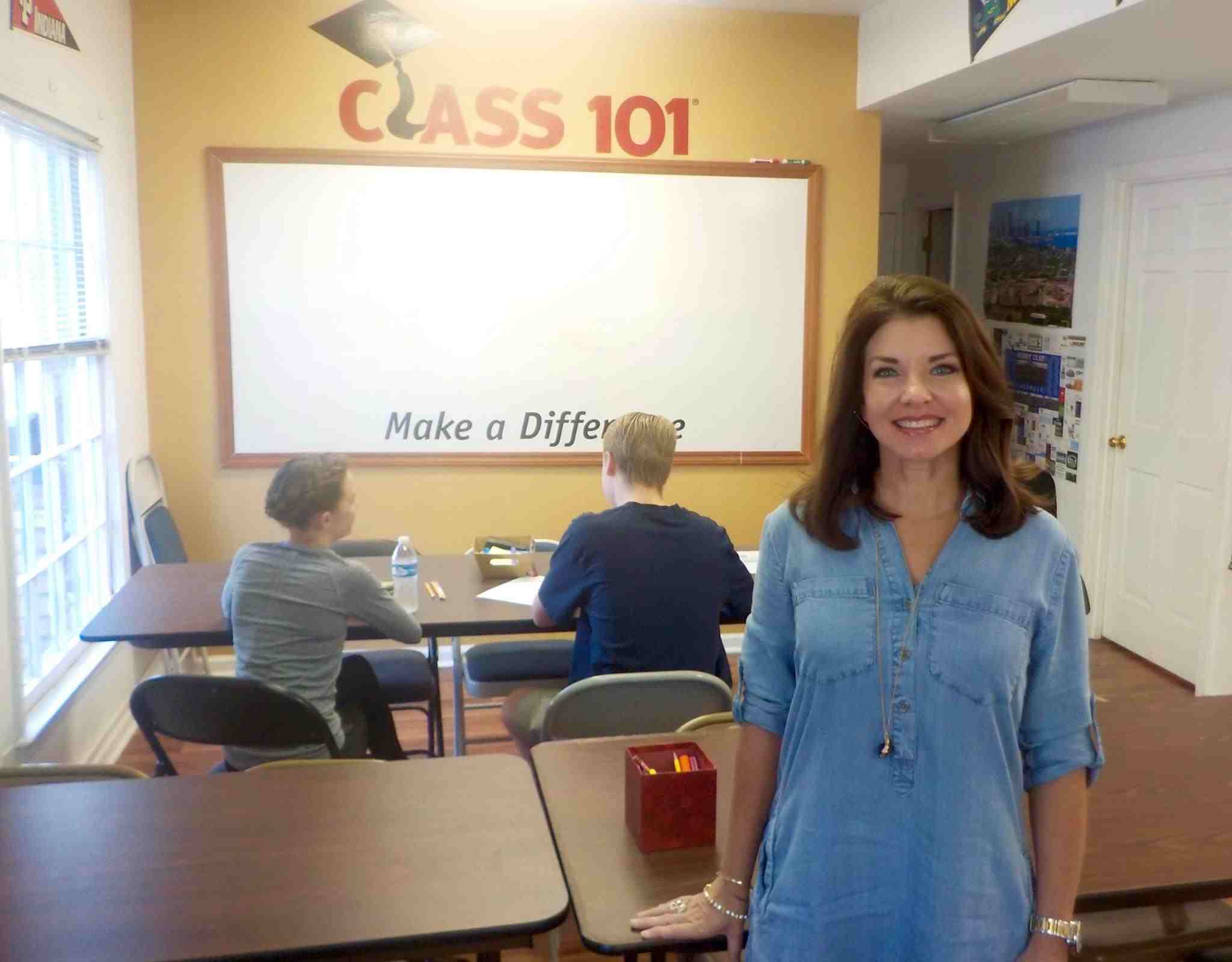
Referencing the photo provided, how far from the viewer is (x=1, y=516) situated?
2.79 meters

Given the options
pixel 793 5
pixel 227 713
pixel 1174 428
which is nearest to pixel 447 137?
pixel 793 5

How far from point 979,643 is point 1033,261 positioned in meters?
4.85

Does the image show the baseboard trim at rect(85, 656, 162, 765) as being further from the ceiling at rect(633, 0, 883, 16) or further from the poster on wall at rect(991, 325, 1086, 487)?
the poster on wall at rect(991, 325, 1086, 487)

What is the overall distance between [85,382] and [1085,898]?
11.1ft

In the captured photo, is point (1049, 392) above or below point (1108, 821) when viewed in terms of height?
above

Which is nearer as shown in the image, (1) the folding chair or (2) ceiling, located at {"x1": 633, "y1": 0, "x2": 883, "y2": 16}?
(1) the folding chair

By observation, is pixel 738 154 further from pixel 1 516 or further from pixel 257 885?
pixel 257 885

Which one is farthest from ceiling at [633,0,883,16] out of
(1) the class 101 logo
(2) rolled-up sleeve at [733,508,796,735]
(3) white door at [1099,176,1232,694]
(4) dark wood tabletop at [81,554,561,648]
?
(2) rolled-up sleeve at [733,508,796,735]

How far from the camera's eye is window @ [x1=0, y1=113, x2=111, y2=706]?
3.07 metres

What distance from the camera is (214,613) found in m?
3.04

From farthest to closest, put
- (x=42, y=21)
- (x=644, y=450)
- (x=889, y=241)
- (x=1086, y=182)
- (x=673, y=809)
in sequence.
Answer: (x=889, y=241)
(x=1086, y=182)
(x=42, y=21)
(x=644, y=450)
(x=673, y=809)

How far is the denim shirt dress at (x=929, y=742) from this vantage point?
126cm

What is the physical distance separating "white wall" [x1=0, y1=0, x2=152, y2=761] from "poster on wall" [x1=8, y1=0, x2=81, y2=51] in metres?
0.02

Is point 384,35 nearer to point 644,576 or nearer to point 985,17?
point 985,17
